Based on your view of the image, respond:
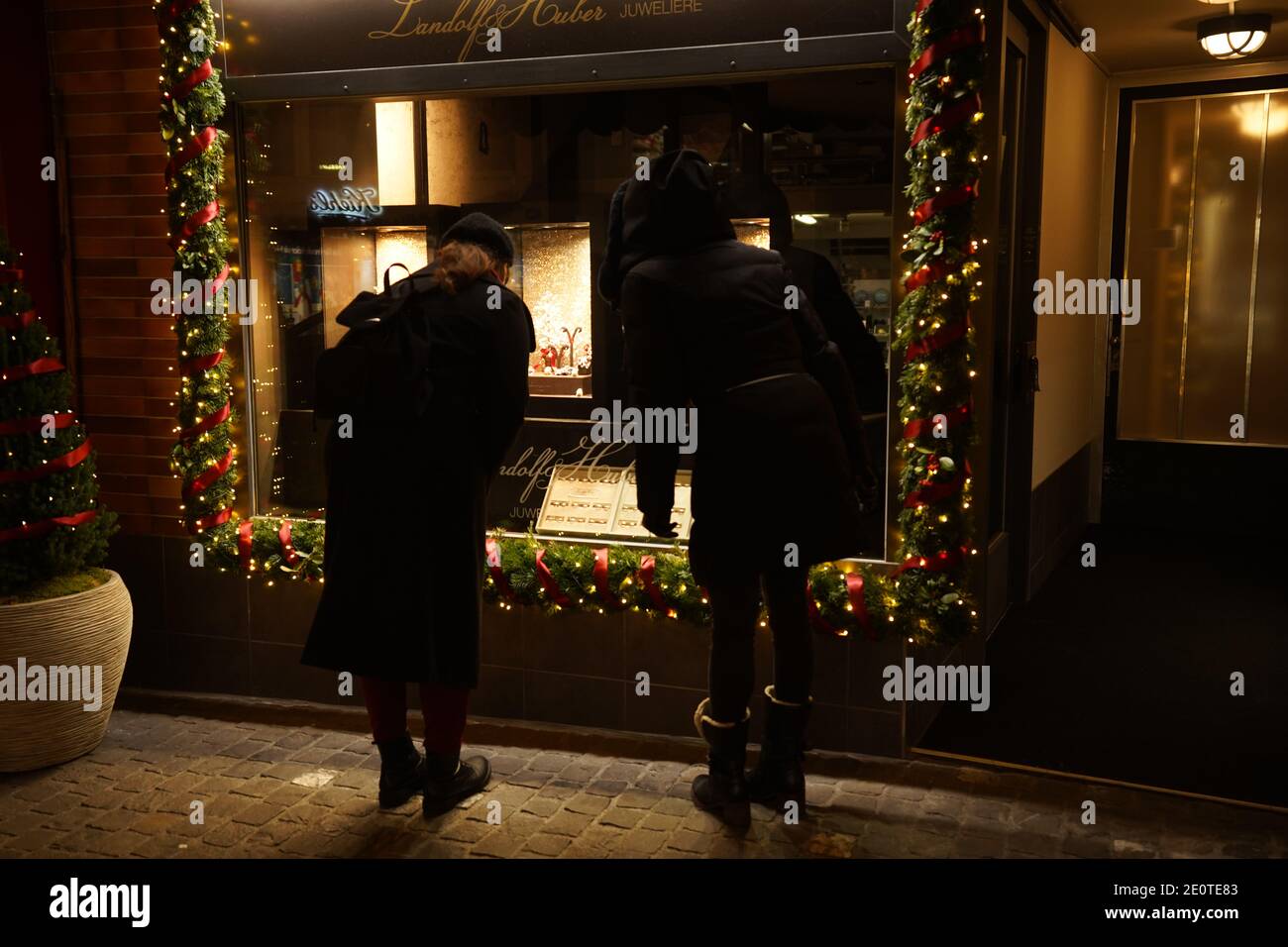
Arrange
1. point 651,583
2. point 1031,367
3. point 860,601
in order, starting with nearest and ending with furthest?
point 860,601, point 651,583, point 1031,367

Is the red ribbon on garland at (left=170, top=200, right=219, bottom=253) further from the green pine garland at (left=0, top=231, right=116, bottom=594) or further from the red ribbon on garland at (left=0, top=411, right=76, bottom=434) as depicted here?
the red ribbon on garland at (left=0, top=411, right=76, bottom=434)

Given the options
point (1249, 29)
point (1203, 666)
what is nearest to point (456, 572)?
point (1203, 666)

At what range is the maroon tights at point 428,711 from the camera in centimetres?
403

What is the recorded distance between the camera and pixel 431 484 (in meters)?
3.83

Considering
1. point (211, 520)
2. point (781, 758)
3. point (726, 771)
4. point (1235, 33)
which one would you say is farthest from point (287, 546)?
point (1235, 33)

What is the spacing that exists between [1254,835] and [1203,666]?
1.92 m

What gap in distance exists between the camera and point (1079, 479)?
859cm

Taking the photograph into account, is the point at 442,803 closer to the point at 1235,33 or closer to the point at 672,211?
the point at 672,211

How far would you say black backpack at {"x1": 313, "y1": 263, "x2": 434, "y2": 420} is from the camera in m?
3.72

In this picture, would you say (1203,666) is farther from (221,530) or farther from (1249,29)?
(221,530)

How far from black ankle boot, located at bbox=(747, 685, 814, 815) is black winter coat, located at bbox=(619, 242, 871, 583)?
0.58 meters

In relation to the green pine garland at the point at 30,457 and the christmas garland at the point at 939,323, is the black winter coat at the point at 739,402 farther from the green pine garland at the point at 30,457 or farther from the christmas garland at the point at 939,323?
the green pine garland at the point at 30,457

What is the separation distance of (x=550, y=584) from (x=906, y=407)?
1577 millimetres

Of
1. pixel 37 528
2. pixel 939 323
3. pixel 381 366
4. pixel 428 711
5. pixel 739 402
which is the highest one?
pixel 939 323
